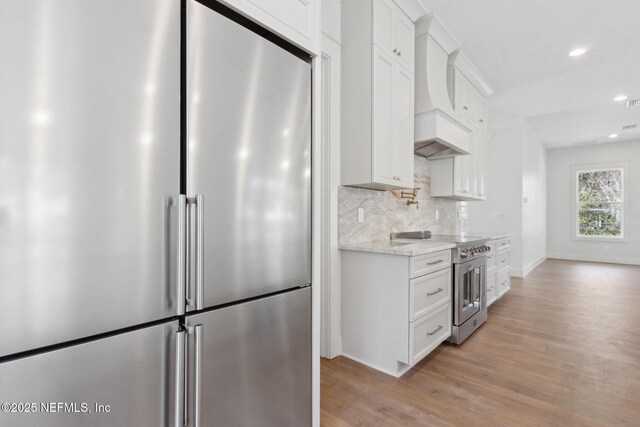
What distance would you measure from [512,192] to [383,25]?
187 inches

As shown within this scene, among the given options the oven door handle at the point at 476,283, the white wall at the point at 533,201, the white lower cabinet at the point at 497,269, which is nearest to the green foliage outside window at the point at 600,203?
the white wall at the point at 533,201

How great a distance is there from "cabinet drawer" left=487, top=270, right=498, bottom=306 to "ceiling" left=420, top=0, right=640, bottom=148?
2503 millimetres

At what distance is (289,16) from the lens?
1311mm

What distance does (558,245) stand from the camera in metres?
8.11

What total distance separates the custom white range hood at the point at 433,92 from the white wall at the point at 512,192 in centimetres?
333

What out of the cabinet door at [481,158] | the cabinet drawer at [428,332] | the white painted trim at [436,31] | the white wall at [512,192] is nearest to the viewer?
the cabinet drawer at [428,332]

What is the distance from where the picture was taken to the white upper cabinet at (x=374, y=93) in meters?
2.40

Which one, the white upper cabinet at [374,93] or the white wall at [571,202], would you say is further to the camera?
the white wall at [571,202]

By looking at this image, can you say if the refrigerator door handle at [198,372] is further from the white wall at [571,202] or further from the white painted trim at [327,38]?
the white wall at [571,202]

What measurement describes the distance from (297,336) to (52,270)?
91 centimetres

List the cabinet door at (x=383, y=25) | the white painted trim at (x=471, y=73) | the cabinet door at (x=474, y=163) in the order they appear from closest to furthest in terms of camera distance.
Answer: the cabinet door at (x=383, y=25)
the white painted trim at (x=471, y=73)
the cabinet door at (x=474, y=163)

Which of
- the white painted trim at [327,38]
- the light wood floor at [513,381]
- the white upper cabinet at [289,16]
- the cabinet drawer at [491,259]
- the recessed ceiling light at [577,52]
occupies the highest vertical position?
the recessed ceiling light at [577,52]

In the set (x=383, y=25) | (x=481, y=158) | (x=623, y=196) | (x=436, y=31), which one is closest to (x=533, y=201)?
(x=623, y=196)

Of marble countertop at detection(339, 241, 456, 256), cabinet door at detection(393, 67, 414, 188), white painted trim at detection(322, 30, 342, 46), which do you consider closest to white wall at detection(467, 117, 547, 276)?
cabinet door at detection(393, 67, 414, 188)
